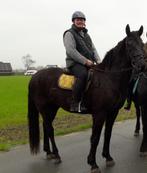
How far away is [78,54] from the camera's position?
5.98 m

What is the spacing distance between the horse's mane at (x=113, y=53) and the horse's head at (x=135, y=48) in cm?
20

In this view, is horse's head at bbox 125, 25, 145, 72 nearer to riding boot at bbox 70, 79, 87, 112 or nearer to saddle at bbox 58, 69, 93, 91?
saddle at bbox 58, 69, 93, 91

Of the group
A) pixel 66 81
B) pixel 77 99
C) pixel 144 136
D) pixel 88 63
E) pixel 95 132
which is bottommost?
pixel 144 136

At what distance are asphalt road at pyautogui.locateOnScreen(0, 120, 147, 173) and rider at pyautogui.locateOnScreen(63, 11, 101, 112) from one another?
1095 mm

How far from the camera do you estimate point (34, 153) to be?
6797 millimetres

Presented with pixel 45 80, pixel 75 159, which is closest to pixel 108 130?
pixel 75 159

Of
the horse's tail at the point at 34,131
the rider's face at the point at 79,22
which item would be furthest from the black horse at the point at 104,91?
the rider's face at the point at 79,22

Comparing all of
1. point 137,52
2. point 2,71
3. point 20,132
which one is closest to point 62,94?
point 137,52

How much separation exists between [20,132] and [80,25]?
4.11 m

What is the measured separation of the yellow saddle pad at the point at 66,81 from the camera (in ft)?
20.6

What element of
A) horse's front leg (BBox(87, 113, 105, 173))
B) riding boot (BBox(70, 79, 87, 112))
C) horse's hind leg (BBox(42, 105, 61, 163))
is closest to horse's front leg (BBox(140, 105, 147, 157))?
horse's front leg (BBox(87, 113, 105, 173))

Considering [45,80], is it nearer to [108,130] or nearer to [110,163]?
[108,130]

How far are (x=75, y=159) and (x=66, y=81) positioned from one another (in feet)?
5.20

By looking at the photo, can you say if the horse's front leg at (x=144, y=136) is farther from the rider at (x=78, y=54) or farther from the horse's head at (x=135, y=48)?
the horse's head at (x=135, y=48)
